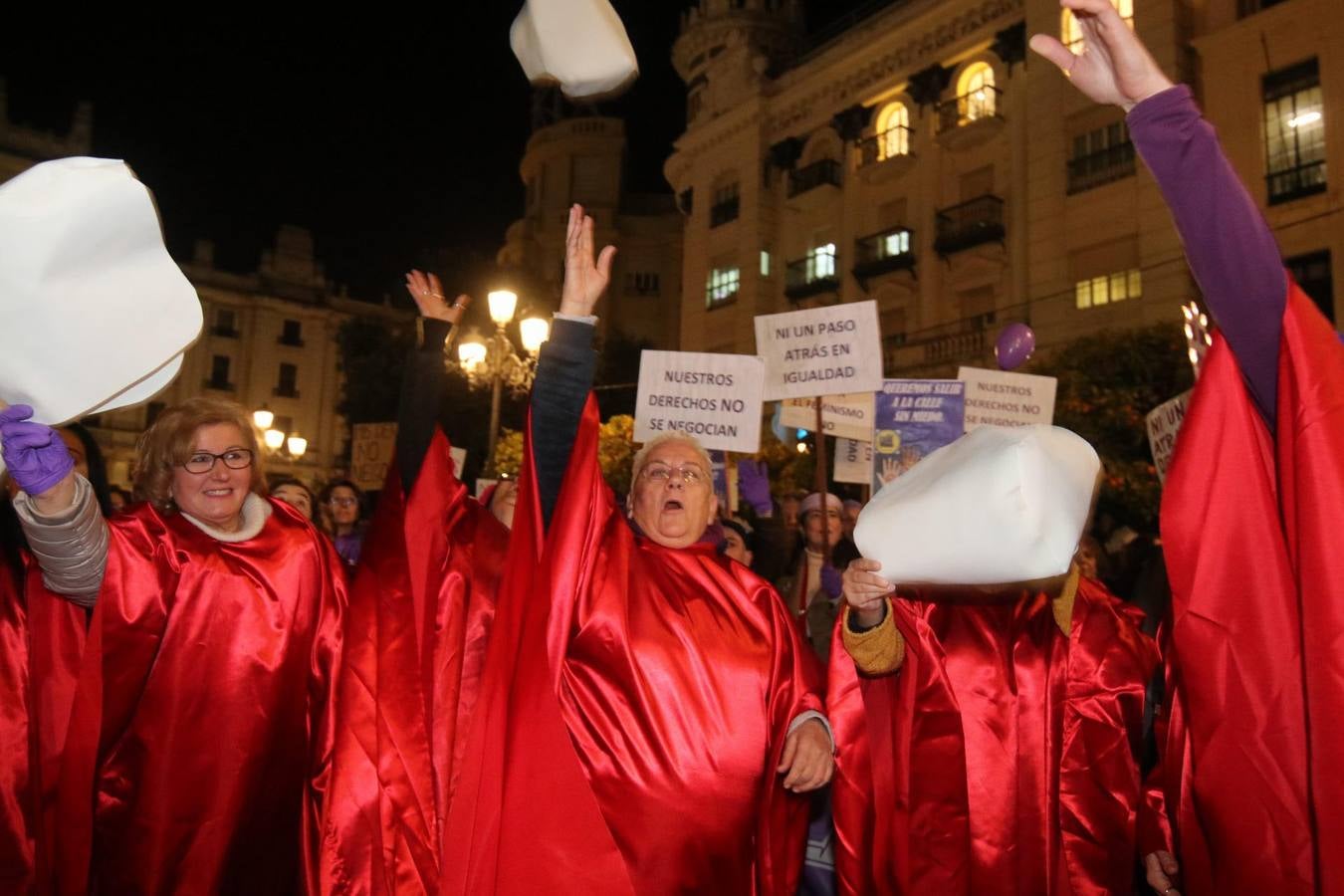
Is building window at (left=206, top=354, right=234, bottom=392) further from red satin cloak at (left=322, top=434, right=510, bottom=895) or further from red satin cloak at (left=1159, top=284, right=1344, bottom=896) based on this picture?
red satin cloak at (left=1159, top=284, right=1344, bottom=896)

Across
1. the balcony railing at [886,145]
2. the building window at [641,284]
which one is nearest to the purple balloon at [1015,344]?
the balcony railing at [886,145]

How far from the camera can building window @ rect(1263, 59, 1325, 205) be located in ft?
A: 60.0

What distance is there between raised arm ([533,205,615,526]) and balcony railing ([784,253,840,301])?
84.7ft

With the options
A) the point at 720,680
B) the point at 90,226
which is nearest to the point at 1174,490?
the point at 720,680

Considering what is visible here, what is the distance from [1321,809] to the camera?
179cm

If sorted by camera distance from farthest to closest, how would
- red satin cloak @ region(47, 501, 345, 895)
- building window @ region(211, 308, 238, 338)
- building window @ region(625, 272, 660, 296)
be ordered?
building window @ region(211, 308, 238, 338) → building window @ region(625, 272, 660, 296) → red satin cloak @ region(47, 501, 345, 895)

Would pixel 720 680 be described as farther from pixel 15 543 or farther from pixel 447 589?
pixel 15 543

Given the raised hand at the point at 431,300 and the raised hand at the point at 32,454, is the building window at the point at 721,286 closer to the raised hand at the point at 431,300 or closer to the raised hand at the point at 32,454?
the raised hand at the point at 431,300

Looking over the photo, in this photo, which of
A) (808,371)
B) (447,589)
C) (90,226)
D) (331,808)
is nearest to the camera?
(90,226)

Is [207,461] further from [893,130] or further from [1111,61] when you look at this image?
[893,130]

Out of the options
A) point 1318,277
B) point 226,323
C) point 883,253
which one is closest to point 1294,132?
point 1318,277

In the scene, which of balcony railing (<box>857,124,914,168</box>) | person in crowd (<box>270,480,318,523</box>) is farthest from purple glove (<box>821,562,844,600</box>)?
balcony railing (<box>857,124,914,168</box>)

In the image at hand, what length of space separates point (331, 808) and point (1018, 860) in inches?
88.5

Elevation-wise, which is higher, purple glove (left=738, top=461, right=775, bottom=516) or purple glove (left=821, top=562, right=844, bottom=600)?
purple glove (left=738, top=461, right=775, bottom=516)
